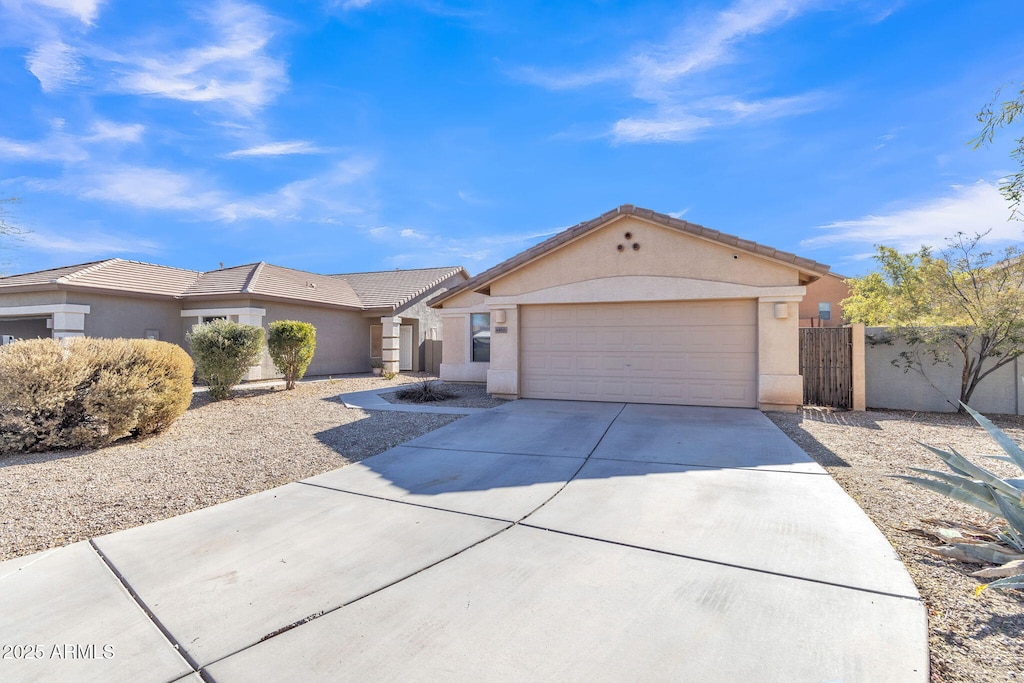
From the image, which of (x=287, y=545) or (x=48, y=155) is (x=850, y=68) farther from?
(x=48, y=155)

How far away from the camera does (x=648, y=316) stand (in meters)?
10.8

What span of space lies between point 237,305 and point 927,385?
20.7 meters

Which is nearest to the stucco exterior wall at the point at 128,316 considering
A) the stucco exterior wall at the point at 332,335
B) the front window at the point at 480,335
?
the stucco exterior wall at the point at 332,335

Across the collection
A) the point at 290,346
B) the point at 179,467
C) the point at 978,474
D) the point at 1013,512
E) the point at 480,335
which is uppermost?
the point at 480,335

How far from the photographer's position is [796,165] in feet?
40.2

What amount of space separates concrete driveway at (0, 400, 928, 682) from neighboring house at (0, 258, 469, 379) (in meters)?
14.2

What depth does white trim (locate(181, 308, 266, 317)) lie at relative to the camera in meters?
16.6

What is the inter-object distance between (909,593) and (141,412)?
983 cm

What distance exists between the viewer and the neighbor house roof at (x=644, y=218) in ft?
31.3

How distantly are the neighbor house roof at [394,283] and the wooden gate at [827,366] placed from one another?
15.3m

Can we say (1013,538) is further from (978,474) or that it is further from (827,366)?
(827,366)

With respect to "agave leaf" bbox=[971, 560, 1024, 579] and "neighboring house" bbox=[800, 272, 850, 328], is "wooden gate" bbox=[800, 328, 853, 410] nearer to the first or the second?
"agave leaf" bbox=[971, 560, 1024, 579]

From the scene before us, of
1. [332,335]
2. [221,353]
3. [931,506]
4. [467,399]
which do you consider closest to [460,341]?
[467,399]

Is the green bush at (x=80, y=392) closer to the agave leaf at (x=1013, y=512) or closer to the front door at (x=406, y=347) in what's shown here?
the agave leaf at (x=1013, y=512)
